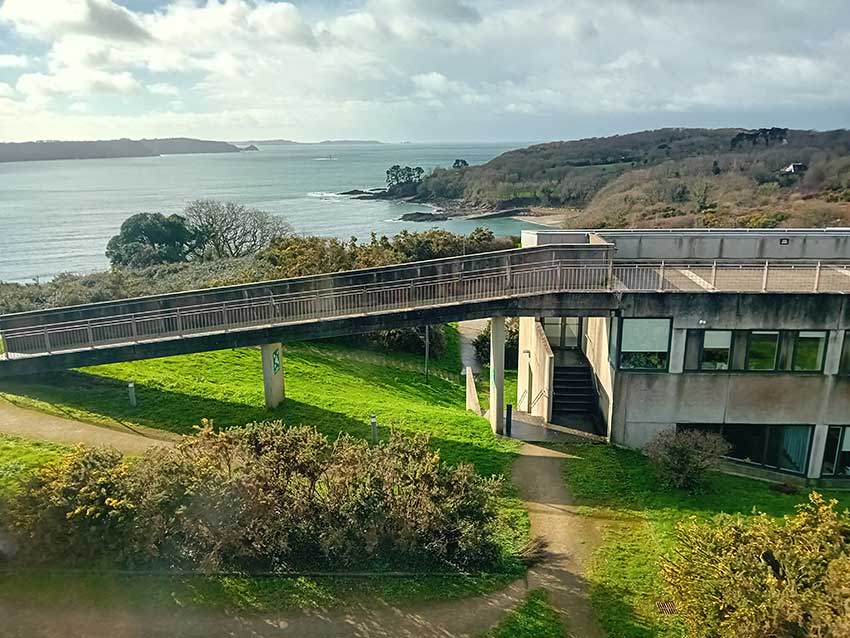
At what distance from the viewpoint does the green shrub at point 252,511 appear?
11.4 meters

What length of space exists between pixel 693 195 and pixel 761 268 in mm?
80941

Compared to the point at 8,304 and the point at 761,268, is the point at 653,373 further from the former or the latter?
the point at 8,304

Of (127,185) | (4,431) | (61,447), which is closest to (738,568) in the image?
(61,447)

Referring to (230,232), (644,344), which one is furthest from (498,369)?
(230,232)

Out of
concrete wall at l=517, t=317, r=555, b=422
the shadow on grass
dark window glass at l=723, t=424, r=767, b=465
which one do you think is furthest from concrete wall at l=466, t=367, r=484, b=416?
dark window glass at l=723, t=424, r=767, b=465

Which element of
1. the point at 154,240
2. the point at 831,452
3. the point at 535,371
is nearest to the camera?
the point at 831,452

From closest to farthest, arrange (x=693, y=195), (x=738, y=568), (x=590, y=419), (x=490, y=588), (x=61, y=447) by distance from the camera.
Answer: (x=738, y=568) < (x=490, y=588) < (x=61, y=447) < (x=590, y=419) < (x=693, y=195)

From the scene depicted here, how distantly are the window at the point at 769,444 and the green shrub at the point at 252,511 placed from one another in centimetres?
880

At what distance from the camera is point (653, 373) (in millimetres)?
16969

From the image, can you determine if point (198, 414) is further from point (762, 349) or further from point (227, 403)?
point (762, 349)

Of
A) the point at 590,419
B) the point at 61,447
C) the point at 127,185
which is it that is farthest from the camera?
the point at 127,185

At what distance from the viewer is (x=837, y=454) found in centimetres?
1725

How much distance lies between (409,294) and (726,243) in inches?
442

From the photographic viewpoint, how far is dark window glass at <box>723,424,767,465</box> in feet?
57.2
